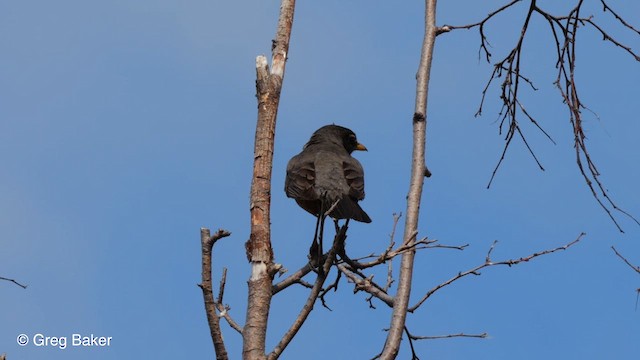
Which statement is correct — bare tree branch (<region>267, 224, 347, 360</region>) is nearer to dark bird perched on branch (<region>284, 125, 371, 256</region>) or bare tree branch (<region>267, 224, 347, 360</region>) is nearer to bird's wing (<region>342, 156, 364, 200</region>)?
dark bird perched on branch (<region>284, 125, 371, 256</region>)

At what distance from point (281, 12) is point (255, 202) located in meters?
1.53

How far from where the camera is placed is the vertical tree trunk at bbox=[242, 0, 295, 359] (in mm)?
5836

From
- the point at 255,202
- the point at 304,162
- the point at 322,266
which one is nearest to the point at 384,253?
the point at 322,266

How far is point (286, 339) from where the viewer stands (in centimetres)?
543

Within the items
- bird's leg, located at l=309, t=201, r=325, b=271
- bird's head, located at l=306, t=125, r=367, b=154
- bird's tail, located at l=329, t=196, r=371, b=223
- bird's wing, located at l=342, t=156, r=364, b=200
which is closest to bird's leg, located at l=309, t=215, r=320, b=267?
bird's leg, located at l=309, t=201, r=325, b=271

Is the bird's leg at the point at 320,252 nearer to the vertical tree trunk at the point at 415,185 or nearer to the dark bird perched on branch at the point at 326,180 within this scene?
the vertical tree trunk at the point at 415,185

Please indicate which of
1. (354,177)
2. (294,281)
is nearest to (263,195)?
(294,281)

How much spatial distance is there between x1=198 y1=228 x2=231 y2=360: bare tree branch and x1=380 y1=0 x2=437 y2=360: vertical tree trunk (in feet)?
3.22

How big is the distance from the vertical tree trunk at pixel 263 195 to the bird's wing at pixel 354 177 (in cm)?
173

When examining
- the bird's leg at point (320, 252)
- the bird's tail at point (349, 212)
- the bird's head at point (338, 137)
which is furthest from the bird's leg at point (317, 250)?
the bird's head at point (338, 137)

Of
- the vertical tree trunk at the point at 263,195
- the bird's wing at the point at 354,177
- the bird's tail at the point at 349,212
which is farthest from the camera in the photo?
the bird's wing at the point at 354,177

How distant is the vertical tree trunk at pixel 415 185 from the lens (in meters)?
5.40

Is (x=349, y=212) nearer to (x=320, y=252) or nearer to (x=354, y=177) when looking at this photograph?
(x=354, y=177)

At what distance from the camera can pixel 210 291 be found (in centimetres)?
568
